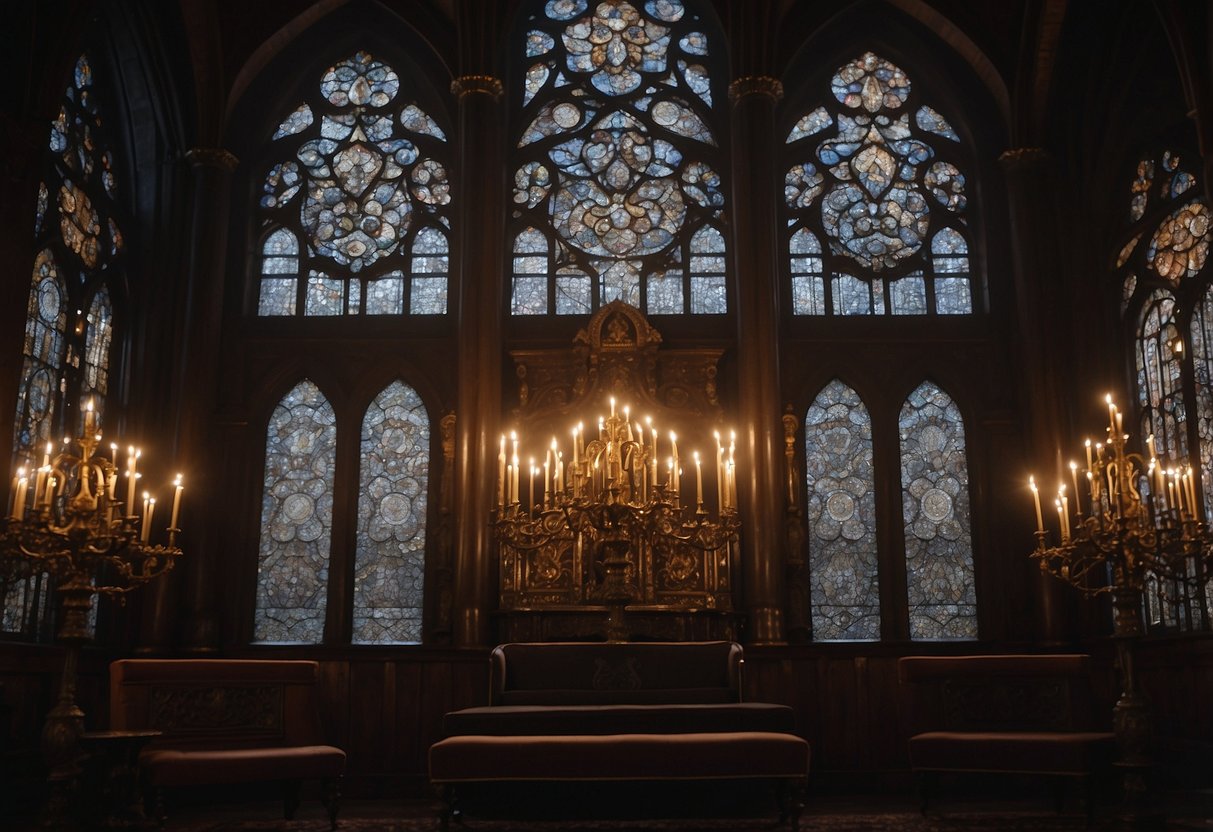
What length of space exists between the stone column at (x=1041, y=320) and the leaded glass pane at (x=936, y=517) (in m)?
0.81

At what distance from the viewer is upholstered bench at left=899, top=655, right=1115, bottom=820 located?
880 cm

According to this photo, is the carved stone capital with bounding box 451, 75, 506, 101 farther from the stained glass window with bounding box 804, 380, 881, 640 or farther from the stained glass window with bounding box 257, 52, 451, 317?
the stained glass window with bounding box 804, 380, 881, 640

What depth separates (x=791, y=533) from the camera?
12.8 metres

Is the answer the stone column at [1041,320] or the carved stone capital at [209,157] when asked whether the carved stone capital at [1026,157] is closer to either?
the stone column at [1041,320]

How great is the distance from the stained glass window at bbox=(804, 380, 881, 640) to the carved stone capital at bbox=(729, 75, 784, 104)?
3.09 m

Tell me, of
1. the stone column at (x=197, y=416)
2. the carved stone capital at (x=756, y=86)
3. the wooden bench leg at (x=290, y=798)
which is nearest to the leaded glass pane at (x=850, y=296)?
the carved stone capital at (x=756, y=86)

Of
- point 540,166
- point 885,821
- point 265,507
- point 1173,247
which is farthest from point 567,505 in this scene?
point 1173,247

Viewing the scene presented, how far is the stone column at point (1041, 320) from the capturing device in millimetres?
12414

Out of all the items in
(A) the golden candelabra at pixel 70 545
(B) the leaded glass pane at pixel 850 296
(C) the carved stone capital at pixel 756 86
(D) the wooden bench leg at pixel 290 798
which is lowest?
(D) the wooden bench leg at pixel 290 798

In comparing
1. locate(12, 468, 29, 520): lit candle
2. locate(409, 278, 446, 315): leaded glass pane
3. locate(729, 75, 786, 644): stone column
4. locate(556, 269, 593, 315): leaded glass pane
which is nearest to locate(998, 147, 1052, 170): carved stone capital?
locate(729, 75, 786, 644): stone column

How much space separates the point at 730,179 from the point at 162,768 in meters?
8.68

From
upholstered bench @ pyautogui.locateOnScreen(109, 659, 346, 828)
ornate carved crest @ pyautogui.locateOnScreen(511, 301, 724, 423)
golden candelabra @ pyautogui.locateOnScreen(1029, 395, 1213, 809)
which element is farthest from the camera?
ornate carved crest @ pyautogui.locateOnScreen(511, 301, 724, 423)

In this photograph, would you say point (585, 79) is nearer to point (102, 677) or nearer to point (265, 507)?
point (265, 507)

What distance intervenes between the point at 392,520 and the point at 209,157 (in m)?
4.21
